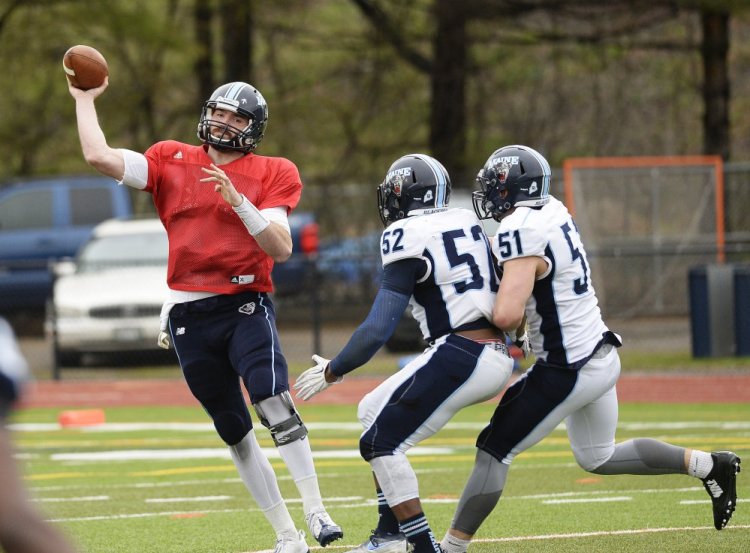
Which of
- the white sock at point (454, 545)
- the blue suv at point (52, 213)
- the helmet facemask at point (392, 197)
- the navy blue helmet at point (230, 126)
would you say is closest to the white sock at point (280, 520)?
the white sock at point (454, 545)

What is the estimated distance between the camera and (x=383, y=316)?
5461mm

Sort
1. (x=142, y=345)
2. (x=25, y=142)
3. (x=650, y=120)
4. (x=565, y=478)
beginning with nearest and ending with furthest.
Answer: (x=565, y=478) → (x=142, y=345) → (x=25, y=142) → (x=650, y=120)

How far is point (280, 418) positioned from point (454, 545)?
0.95m

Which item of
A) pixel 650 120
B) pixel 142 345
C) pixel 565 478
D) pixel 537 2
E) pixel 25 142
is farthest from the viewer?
pixel 650 120

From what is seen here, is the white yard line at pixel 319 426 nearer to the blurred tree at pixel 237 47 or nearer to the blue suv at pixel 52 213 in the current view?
the blue suv at pixel 52 213

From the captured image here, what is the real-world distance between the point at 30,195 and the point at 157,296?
198 inches

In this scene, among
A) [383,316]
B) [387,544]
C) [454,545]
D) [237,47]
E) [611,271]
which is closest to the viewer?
[383,316]

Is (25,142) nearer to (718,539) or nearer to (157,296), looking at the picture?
(157,296)

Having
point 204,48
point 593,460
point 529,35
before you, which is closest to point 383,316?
point 593,460

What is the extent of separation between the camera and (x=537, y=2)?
770 inches

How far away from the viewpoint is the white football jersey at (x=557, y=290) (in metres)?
5.57

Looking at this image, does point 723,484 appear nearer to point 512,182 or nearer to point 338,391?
point 512,182

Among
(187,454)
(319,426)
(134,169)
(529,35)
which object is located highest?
(529,35)

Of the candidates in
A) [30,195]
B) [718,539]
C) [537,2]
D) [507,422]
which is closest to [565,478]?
[718,539]
